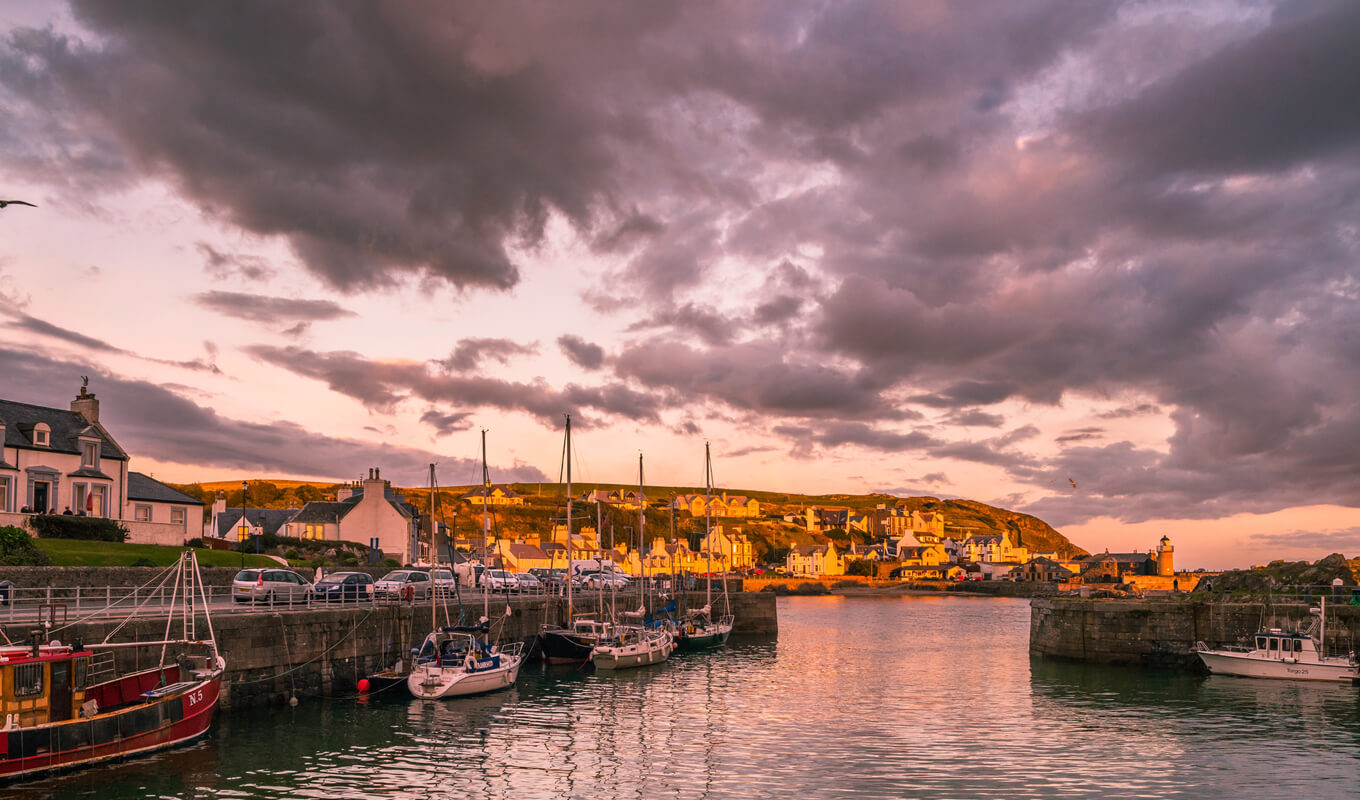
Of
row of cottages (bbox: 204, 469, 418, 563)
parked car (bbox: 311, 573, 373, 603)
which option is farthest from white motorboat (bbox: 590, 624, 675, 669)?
row of cottages (bbox: 204, 469, 418, 563)

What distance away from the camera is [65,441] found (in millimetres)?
65000

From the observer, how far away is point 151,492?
72.6m

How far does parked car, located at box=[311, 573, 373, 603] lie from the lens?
45.2 meters

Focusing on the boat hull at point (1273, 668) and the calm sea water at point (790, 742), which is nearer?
the calm sea water at point (790, 742)

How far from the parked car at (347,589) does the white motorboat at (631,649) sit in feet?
43.9

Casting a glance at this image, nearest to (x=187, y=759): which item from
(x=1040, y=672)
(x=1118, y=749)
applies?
(x=1118, y=749)

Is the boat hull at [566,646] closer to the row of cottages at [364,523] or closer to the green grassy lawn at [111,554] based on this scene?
the green grassy lawn at [111,554]

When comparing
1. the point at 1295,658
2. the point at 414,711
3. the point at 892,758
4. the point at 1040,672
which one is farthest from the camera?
the point at 1040,672

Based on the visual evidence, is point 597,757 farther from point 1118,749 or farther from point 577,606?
point 577,606

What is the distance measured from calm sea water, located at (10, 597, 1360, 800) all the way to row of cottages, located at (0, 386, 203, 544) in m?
32.6

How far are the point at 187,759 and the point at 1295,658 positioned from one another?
48.8 metres

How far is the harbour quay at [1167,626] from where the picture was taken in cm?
5241

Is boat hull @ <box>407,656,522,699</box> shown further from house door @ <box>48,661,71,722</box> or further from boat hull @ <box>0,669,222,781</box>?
house door @ <box>48,661,71,722</box>

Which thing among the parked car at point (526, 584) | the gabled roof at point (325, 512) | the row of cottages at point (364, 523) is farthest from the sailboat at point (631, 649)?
the gabled roof at point (325, 512)
